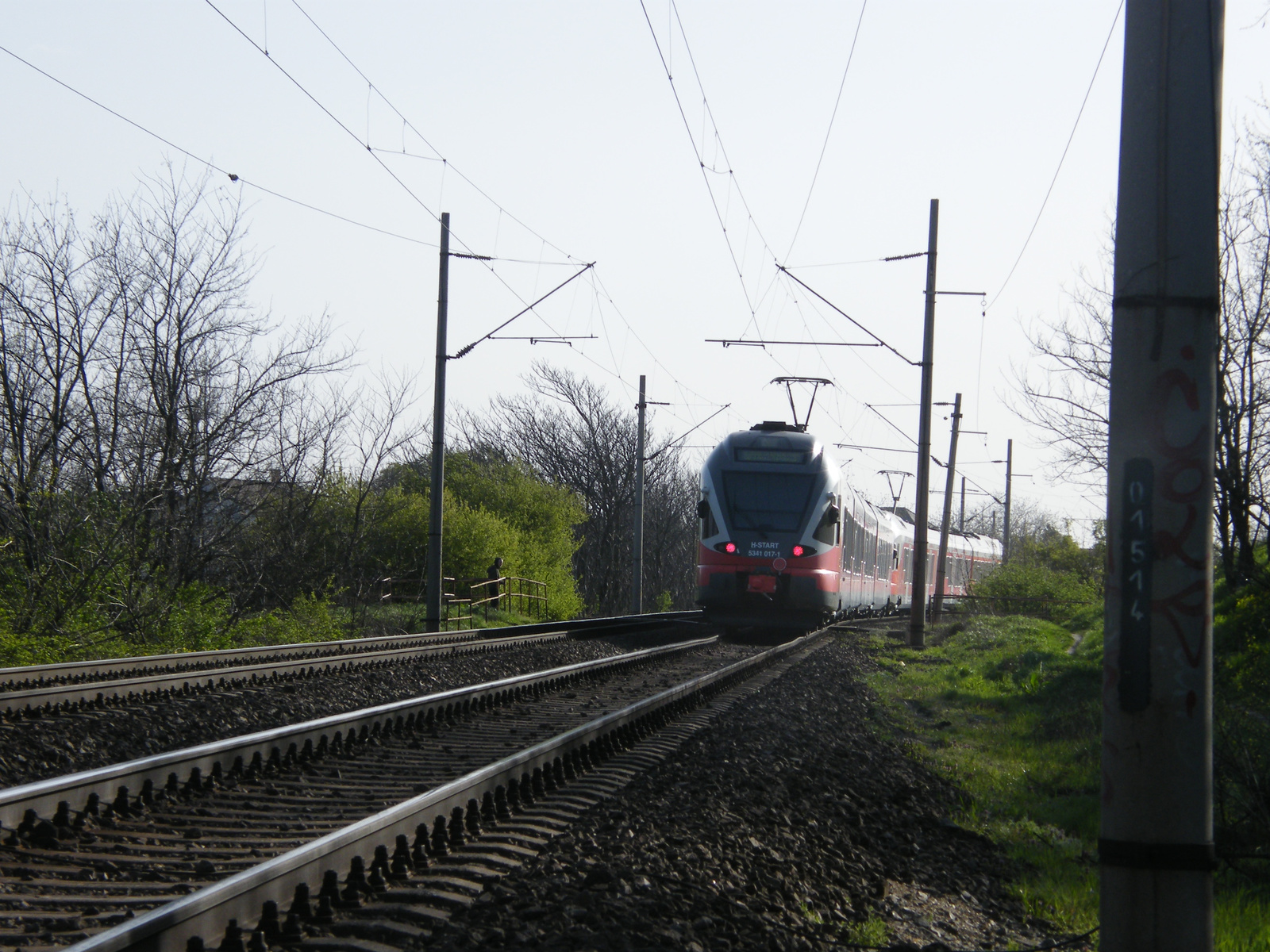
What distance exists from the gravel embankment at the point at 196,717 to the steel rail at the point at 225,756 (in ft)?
2.06

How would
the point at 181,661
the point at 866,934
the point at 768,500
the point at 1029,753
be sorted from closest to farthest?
the point at 866,934 < the point at 1029,753 < the point at 181,661 < the point at 768,500

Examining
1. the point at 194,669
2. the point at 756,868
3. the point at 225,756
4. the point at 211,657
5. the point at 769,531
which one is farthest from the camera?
the point at 769,531

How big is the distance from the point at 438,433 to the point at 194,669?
8494 mm

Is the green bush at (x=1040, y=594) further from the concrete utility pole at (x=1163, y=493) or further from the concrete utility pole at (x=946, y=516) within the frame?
the concrete utility pole at (x=1163, y=493)

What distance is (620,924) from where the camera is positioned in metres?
4.12

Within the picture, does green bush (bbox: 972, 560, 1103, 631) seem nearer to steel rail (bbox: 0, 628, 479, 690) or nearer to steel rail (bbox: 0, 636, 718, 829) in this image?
steel rail (bbox: 0, 628, 479, 690)

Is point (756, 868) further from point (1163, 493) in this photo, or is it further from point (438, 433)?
point (438, 433)

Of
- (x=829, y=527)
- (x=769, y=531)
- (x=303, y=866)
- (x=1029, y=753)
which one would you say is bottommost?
(x=1029, y=753)

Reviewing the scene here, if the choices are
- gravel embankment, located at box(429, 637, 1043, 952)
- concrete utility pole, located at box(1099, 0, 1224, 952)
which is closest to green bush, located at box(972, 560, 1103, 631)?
gravel embankment, located at box(429, 637, 1043, 952)

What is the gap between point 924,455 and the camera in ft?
74.9

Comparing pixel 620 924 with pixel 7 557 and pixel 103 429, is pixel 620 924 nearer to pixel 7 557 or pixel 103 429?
pixel 7 557

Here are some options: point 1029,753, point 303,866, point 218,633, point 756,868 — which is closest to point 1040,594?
point 218,633

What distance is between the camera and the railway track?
30.7 feet

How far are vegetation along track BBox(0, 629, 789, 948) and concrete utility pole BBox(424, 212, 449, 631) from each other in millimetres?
11559
